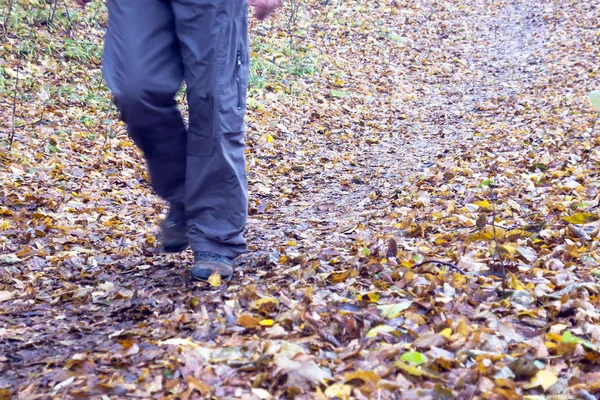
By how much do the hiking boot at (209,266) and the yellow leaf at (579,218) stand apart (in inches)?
72.2

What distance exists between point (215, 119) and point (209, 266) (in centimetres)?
67

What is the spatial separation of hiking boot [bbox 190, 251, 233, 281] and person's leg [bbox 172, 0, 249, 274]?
3 cm

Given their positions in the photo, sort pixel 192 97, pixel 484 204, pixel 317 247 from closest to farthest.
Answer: pixel 192 97 → pixel 317 247 → pixel 484 204

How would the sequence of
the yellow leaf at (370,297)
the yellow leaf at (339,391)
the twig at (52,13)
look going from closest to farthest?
the yellow leaf at (339,391) < the yellow leaf at (370,297) < the twig at (52,13)

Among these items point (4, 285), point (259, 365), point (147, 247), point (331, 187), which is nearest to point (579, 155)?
point (331, 187)

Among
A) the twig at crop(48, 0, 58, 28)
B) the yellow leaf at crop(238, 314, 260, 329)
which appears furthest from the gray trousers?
the twig at crop(48, 0, 58, 28)

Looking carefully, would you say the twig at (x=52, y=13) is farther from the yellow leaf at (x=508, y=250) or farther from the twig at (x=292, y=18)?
the yellow leaf at (x=508, y=250)

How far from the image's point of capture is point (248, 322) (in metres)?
2.09

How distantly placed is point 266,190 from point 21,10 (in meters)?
4.61

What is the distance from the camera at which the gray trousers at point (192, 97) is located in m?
2.47

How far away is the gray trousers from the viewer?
2.47 metres

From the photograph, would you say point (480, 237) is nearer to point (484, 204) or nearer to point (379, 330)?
point (484, 204)

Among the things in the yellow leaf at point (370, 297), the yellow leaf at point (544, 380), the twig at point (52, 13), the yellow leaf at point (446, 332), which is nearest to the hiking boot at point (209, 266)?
the yellow leaf at point (370, 297)

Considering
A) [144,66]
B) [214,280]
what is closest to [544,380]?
[214,280]
